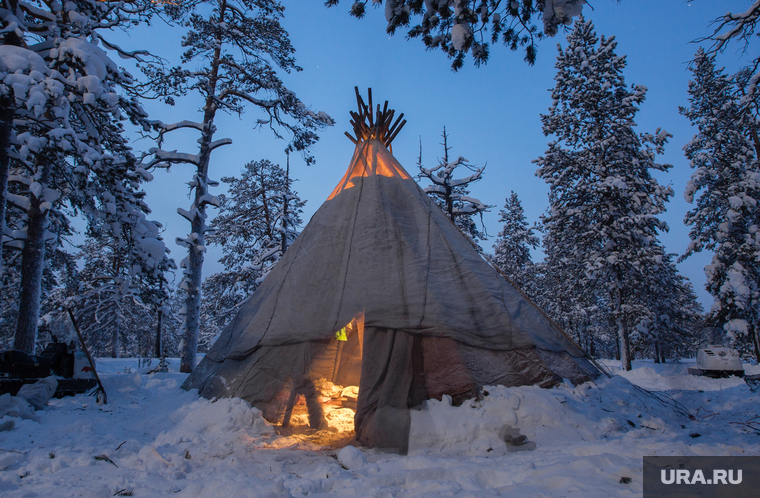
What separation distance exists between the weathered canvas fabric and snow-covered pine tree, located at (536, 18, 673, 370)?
9.70m

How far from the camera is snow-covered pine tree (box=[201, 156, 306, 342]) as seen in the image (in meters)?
16.4

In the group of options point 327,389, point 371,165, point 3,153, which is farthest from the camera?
point 371,165

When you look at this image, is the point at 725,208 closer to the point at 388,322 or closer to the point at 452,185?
the point at 452,185

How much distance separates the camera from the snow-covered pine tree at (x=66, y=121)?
21.0 ft

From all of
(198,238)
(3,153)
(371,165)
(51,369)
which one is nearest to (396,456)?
(371,165)

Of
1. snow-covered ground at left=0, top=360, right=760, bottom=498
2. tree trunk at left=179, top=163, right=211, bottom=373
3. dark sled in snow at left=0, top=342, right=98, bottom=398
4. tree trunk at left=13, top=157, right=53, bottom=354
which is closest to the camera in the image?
snow-covered ground at left=0, top=360, right=760, bottom=498

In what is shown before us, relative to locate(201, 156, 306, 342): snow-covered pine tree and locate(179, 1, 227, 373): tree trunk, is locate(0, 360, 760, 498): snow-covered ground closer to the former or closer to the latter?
locate(179, 1, 227, 373): tree trunk

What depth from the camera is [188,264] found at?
1053cm

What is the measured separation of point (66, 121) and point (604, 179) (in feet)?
52.1

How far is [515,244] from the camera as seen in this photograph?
2538 centimetres

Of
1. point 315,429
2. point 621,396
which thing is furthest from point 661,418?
point 315,429

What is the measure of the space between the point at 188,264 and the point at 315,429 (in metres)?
7.56

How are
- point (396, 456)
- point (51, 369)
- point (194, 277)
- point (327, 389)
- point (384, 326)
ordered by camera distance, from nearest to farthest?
point (396, 456) < point (384, 326) < point (51, 369) < point (327, 389) < point (194, 277)

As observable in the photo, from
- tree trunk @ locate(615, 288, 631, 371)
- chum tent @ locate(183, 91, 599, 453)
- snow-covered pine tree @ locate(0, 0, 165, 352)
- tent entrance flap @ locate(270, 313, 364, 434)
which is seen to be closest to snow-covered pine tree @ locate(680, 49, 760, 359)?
tree trunk @ locate(615, 288, 631, 371)
